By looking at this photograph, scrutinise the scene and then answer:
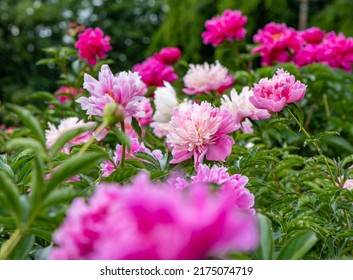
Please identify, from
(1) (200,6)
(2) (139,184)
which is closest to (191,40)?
(1) (200,6)

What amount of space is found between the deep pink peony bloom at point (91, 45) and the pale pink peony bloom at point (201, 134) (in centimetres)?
94

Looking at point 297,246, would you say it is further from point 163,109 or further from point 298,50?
point 298,50

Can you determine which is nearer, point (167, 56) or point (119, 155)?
point (119, 155)

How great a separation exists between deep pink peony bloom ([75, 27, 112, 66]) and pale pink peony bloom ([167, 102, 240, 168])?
940 mm

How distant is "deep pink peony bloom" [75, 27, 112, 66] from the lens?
69.3 inches

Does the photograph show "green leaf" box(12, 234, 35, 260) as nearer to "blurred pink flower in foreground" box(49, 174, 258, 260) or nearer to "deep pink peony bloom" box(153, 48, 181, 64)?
"blurred pink flower in foreground" box(49, 174, 258, 260)

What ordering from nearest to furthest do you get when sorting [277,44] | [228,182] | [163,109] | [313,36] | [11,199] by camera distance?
[11,199], [228,182], [163,109], [277,44], [313,36]

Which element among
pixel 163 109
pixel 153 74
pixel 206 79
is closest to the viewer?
pixel 163 109

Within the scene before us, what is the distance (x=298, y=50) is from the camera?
6.32ft

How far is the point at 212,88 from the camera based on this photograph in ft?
5.26

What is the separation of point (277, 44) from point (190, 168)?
106cm

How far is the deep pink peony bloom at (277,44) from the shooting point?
1898 mm

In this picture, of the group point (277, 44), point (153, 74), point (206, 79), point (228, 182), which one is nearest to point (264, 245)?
point (228, 182)
